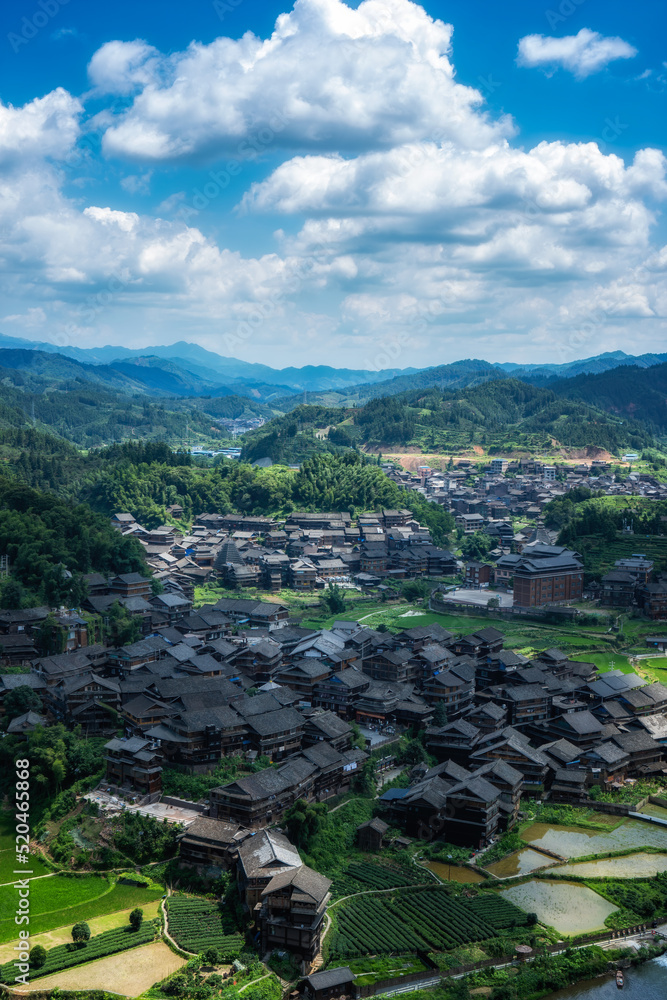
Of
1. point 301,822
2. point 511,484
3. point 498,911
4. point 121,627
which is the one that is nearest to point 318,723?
point 301,822

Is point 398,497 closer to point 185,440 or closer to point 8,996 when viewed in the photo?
point 8,996

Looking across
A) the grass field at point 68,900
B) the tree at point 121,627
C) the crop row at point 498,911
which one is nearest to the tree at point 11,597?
the tree at point 121,627

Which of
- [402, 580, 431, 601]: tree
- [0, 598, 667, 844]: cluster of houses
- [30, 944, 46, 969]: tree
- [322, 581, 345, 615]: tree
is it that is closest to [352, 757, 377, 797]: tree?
[0, 598, 667, 844]: cluster of houses

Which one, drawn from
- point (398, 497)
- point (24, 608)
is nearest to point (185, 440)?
point (398, 497)

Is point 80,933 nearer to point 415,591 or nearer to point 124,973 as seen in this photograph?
point 124,973

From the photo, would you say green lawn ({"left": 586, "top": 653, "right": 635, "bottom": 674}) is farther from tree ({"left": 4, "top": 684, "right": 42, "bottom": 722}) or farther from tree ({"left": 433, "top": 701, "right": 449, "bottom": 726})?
tree ({"left": 4, "top": 684, "right": 42, "bottom": 722})

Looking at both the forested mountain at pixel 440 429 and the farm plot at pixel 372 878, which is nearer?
the farm plot at pixel 372 878

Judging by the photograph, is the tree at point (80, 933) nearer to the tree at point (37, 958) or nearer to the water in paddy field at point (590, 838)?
the tree at point (37, 958)
